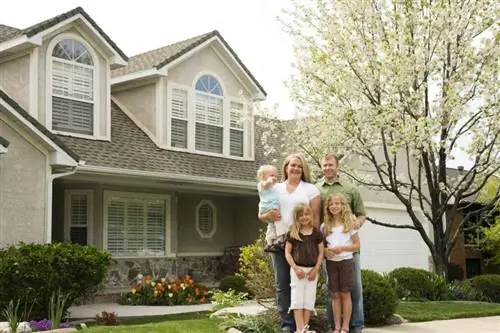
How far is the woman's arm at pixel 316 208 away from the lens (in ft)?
24.4

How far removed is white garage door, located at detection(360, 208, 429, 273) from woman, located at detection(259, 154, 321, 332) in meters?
12.0

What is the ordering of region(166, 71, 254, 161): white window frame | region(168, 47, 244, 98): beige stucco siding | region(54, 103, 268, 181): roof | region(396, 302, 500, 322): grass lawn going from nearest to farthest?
region(396, 302, 500, 322): grass lawn
region(54, 103, 268, 181): roof
region(166, 71, 254, 161): white window frame
region(168, 47, 244, 98): beige stucco siding

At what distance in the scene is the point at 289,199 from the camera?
7348 millimetres

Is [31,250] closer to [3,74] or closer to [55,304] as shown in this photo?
[55,304]

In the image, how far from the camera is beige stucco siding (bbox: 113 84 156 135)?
16734mm

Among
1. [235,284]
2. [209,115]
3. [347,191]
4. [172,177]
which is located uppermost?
[209,115]

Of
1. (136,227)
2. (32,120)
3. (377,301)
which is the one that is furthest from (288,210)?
(136,227)

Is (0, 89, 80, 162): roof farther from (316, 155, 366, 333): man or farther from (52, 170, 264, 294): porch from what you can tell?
(316, 155, 366, 333): man

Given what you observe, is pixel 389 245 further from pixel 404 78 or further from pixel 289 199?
pixel 289 199

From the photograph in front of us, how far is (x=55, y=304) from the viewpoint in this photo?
35.9 feet

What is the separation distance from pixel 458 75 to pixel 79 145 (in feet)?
24.9

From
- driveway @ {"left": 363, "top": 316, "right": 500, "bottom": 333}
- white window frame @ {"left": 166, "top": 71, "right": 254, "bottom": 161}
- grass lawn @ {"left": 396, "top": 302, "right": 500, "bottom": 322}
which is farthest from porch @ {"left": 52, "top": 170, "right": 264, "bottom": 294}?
driveway @ {"left": 363, "top": 316, "right": 500, "bottom": 333}

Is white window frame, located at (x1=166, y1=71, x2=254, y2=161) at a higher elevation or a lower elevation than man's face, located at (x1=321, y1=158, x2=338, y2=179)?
higher

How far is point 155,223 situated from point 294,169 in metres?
10.1
